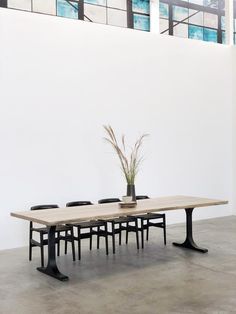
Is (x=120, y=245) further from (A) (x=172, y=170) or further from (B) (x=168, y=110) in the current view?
(B) (x=168, y=110)

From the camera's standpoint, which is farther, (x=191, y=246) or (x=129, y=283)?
(x=191, y=246)

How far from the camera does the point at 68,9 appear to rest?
22.9 feet

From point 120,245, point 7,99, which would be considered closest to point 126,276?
point 120,245

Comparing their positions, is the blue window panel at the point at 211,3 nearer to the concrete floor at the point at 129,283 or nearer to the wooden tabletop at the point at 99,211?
the wooden tabletop at the point at 99,211

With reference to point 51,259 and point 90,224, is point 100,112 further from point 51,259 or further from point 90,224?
point 51,259

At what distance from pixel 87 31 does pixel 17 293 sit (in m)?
4.12

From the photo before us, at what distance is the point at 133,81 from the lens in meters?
7.12

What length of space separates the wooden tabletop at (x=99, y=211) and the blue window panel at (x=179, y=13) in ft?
12.9

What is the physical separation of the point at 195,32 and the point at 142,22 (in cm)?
119

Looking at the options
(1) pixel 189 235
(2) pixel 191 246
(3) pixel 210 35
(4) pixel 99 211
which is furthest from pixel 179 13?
(4) pixel 99 211

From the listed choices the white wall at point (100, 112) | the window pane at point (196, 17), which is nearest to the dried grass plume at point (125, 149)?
the white wall at point (100, 112)

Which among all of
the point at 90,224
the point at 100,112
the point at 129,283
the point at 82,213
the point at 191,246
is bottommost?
the point at 129,283

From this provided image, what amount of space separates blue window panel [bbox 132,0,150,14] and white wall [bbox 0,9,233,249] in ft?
2.19

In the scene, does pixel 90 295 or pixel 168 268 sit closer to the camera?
pixel 90 295
